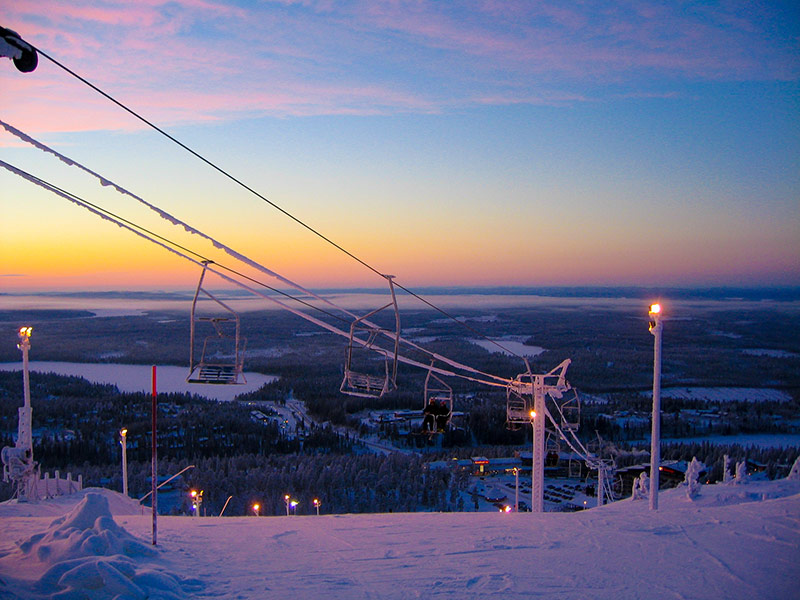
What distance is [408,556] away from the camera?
5.61m

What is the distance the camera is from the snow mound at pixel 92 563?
4.13 metres

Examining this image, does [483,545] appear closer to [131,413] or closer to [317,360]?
[131,413]

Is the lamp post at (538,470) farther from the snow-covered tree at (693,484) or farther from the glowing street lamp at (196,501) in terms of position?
the glowing street lamp at (196,501)

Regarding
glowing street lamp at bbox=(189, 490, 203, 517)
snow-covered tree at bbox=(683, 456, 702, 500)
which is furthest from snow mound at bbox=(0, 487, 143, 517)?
snow-covered tree at bbox=(683, 456, 702, 500)

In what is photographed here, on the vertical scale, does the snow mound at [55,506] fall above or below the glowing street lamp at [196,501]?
above

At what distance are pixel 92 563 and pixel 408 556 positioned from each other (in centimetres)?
285

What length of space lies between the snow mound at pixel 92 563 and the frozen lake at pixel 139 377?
6172 centimetres

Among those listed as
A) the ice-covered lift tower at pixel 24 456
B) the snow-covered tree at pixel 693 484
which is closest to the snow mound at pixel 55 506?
the ice-covered lift tower at pixel 24 456

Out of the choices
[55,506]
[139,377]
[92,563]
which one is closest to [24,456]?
[55,506]

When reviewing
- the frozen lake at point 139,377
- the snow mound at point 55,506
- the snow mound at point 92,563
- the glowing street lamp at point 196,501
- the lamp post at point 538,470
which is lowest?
the frozen lake at point 139,377

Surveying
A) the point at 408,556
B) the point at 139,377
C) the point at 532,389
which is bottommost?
the point at 139,377

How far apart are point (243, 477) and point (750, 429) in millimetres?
47349

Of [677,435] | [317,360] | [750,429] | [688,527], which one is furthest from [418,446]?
[317,360]

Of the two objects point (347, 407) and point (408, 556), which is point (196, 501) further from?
point (347, 407)
